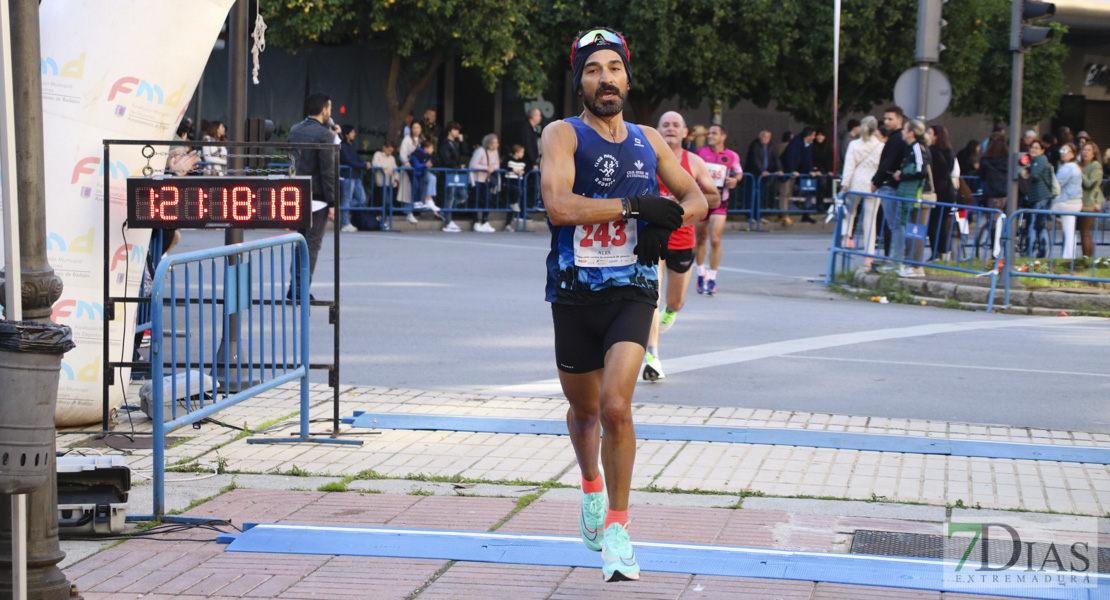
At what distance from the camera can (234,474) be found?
6.22m

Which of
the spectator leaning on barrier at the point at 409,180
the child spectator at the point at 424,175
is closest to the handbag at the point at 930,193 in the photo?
the child spectator at the point at 424,175

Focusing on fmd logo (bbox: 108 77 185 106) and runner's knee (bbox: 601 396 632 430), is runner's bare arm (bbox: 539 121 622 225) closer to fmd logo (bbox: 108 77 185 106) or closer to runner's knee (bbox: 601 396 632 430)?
runner's knee (bbox: 601 396 632 430)

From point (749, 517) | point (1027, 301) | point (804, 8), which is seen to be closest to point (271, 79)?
point (804, 8)

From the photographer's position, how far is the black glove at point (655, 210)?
456 centimetres

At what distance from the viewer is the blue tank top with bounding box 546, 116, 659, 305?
4715mm

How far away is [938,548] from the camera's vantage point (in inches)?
196

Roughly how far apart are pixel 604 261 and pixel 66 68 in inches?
150

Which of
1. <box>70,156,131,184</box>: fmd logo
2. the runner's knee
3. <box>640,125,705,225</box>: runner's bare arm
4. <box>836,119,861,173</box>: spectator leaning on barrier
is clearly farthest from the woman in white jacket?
the runner's knee

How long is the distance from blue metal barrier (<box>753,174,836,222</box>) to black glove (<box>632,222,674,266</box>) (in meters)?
21.2

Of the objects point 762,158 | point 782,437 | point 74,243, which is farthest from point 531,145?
point 782,437

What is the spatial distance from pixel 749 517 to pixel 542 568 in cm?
113

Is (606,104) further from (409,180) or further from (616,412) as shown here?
(409,180)

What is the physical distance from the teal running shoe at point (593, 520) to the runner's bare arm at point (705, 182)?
3.30 m

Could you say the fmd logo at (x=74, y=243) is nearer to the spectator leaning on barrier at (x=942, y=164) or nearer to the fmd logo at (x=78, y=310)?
the fmd logo at (x=78, y=310)
